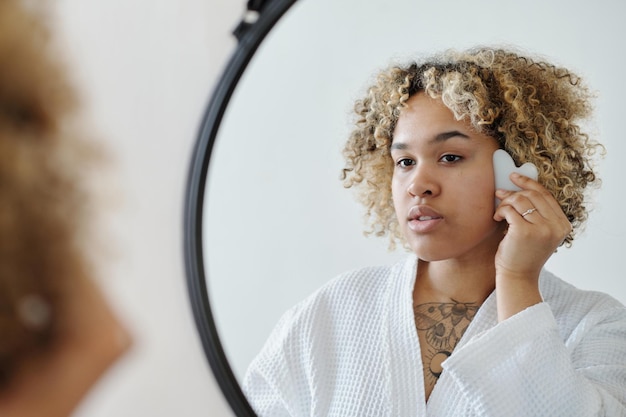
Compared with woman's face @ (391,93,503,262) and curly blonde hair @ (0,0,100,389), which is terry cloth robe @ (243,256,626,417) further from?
curly blonde hair @ (0,0,100,389)

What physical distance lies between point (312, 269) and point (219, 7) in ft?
0.89

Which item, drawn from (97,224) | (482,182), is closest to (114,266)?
(97,224)

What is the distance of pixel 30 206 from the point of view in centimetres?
47

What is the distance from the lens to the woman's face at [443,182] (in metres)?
0.52

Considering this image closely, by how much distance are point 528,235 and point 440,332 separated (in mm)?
88

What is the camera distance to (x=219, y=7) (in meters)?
0.70

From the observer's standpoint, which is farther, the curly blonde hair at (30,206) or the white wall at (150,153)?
the white wall at (150,153)

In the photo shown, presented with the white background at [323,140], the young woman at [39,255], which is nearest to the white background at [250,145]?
the white background at [323,140]

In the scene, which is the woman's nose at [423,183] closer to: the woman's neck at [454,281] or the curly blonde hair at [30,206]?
the woman's neck at [454,281]

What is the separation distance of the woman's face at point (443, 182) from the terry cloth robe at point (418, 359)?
30 millimetres

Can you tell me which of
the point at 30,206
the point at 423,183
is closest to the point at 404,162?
the point at 423,183

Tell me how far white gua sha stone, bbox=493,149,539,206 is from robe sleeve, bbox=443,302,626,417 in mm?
83

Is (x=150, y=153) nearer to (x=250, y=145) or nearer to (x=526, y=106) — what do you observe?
(x=250, y=145)

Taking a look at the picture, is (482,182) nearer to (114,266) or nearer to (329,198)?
(329,198)
